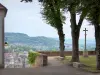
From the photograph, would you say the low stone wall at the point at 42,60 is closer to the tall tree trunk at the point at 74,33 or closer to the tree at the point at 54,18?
the tall tree trunk at the point at 74,33

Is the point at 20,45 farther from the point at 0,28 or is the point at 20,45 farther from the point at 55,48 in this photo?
the point at 0,28

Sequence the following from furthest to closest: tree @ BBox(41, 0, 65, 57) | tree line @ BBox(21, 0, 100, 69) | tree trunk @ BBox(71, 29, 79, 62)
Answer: tree @ BBox(41, 0, 65, 57) → tree trunk @ BBox(71, 29, 79, 62) → tree line @ BBox(21, 0, 100, 69)

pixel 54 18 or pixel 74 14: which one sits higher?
pixel 54 18

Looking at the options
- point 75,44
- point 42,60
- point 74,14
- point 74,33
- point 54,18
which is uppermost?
point 54,18

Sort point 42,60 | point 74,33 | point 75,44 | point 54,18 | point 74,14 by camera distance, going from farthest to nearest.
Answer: point 54,18 < point 75,44 < point 74,33 < point 42,60 < point 74,14

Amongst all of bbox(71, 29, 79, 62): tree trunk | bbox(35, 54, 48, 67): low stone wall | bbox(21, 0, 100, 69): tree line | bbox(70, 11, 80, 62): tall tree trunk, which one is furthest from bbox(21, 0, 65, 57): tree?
bbox(35, 54, 48, 67): low stone wall

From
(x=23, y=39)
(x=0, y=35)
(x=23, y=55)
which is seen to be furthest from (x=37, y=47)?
(x=0, y=35)

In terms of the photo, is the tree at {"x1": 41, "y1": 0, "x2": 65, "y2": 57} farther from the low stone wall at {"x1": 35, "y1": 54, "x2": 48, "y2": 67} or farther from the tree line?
the low stone wall at {"x1": 35, "y1": 54, "x2": 48, "y2": 67}

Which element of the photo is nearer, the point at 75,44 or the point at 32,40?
the point at 75,44

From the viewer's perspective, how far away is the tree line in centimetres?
2495

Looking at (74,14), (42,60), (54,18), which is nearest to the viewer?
(74,14)

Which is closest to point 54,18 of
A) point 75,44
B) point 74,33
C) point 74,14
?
point 75,44

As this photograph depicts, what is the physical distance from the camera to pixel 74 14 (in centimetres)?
3397

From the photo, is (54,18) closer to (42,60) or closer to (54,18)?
(54,18)
